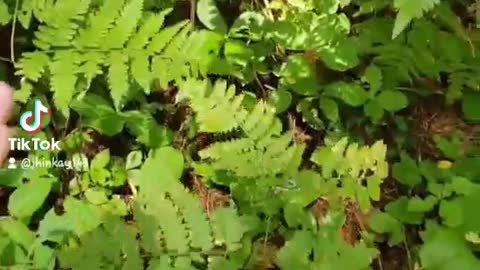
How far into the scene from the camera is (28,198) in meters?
1.69

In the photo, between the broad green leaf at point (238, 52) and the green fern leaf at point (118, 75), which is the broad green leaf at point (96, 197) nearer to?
the green fern leaf at point (118, 75)

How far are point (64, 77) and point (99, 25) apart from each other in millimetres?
126

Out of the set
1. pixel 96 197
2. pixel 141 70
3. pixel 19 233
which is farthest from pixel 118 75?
pixel 19 233

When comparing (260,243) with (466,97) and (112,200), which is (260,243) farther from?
(466,97)

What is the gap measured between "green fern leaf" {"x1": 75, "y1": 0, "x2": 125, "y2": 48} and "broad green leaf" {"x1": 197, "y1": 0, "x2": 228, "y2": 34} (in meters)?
0.21

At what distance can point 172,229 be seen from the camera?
1.56m

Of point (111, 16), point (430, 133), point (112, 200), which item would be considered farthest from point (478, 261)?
point (111, 16)

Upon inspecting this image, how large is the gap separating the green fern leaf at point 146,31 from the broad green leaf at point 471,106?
683mm

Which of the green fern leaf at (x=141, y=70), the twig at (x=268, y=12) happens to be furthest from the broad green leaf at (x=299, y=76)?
the green fern leaf at (x=141, y=70)

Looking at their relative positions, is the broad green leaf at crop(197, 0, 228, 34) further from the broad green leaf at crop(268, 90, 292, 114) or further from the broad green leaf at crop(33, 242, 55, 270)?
the broad green leaf at crop(33, 242, 55, 270)

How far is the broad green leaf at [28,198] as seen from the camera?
5.50 ft

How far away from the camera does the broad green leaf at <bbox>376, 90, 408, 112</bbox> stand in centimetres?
175

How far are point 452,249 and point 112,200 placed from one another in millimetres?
687

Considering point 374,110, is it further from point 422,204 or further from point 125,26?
point 125,26
